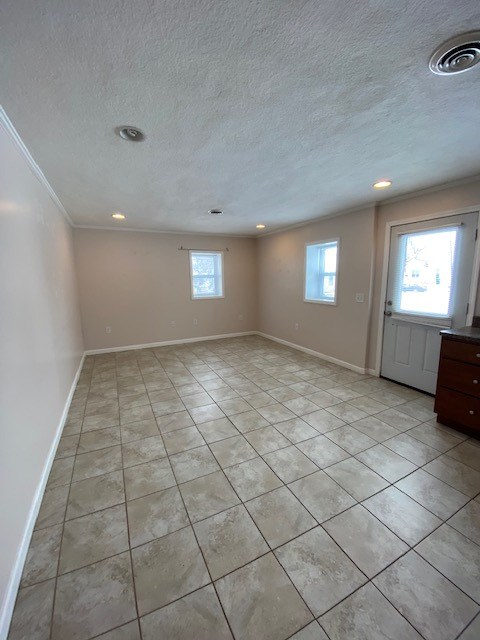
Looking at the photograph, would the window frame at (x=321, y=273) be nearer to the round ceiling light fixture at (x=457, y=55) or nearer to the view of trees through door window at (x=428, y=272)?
the view of trees through door window at (x=428, y=272)

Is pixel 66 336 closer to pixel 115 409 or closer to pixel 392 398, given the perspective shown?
pixel 115 409

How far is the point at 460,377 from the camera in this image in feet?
7.58

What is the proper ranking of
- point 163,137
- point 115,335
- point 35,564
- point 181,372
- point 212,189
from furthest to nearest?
point 115,335
point 181,372
point 212,189
point 163,137
point 35,564

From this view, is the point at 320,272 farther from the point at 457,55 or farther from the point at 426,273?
the point at 457,55

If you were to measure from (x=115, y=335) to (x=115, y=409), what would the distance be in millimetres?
2511

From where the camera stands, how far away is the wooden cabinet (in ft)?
7.27

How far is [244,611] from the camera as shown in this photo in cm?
111

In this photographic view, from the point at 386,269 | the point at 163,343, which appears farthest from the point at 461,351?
the point at 163,343

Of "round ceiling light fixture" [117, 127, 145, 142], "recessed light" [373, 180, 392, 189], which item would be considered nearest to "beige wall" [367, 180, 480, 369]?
"recessed light" [373, 180, 392, 189]

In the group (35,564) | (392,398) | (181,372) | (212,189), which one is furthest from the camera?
(181,372)

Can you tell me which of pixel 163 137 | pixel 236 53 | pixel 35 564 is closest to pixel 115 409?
pixel 35 564

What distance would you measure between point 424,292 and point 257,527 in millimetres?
2954

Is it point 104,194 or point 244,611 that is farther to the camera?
point 104,194

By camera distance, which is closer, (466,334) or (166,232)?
(466,334)
